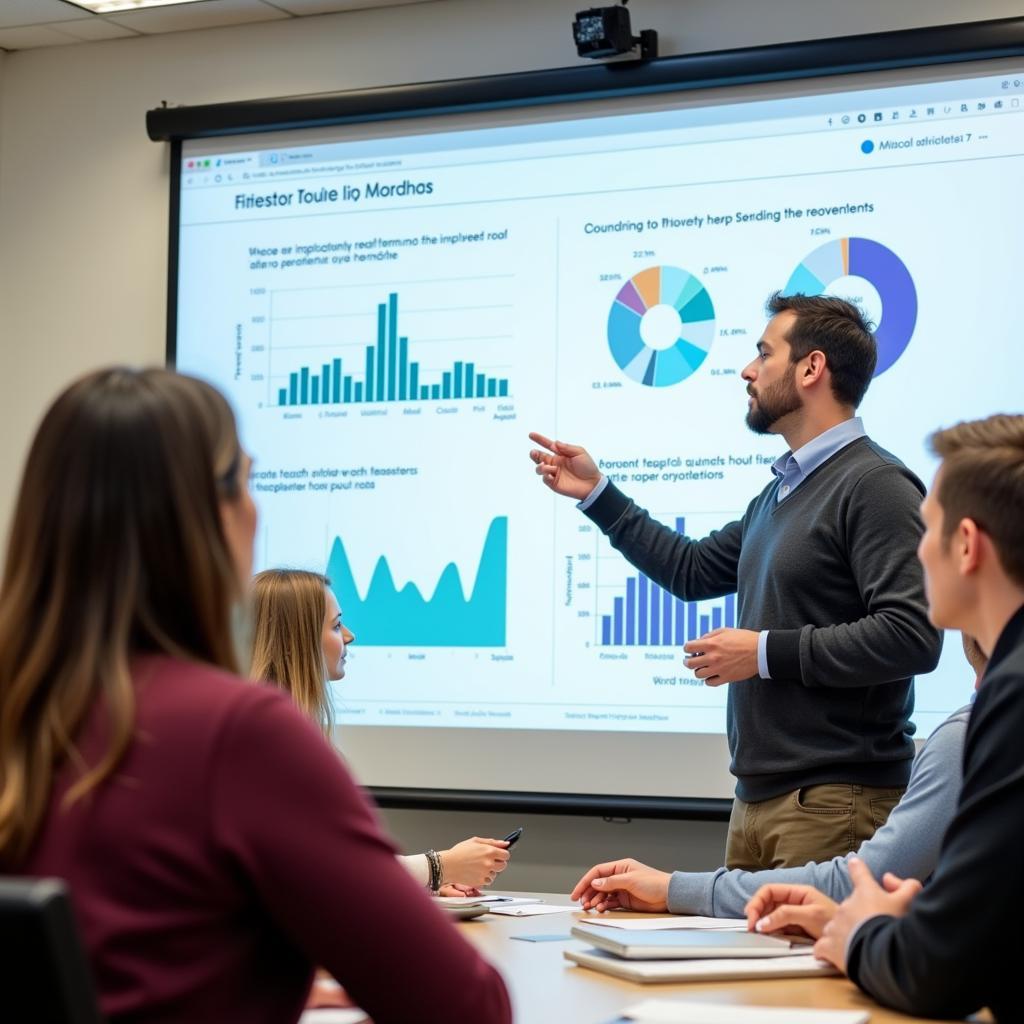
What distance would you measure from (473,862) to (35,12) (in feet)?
10.1

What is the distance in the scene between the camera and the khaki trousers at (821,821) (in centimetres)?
258

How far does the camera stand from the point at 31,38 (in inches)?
173

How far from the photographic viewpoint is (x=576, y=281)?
3.79m

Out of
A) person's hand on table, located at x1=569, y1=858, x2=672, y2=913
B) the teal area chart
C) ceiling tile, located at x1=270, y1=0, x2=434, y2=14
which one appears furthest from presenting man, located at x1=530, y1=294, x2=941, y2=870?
ceiling tile, located at x1=270, y1=0, x2=434, y2=14

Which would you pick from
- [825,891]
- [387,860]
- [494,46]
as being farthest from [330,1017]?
[494,46]

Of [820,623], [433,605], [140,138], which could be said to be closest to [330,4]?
[140,138]

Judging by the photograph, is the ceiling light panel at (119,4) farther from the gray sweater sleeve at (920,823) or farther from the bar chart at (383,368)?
the gray sweater sleeve at (920,823)

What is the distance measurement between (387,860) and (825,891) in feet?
3.59

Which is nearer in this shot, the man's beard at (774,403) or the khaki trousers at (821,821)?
the khaki trousers at (821,821)

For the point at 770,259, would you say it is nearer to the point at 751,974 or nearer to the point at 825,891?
the point at 825,891

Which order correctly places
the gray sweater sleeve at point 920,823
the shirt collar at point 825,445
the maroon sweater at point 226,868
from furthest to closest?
the shirt collar at point 825,445, the gray sweater sleeve at point 920,823, the maroon sweater at point 226,868

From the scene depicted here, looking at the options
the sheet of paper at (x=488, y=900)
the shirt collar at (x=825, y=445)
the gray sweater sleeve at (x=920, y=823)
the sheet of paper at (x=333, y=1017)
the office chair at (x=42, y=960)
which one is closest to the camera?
the office chair at (x=42, y=960)

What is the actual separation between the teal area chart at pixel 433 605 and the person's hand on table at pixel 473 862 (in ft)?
4.50

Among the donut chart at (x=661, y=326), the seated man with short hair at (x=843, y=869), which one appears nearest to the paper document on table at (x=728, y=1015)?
the seated man with short hair at (x=843, y=869)
